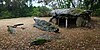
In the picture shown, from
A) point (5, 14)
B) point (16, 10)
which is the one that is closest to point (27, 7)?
point (16, 10)

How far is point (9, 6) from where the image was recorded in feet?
79.5

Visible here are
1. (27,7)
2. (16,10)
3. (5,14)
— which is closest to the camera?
(5,14)

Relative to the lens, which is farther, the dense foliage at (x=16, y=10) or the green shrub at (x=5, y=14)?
the dense foliage at (x=16, y=10)

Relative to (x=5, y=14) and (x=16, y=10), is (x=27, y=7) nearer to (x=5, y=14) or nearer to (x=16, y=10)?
(x=16, y=10)

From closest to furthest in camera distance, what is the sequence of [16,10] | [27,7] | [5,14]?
[5,14], [16,10], [27,7]

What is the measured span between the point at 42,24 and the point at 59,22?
2248 mm

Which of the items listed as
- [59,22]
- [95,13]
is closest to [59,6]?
[95,13]

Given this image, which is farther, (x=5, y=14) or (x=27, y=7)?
(x=27, y=7)

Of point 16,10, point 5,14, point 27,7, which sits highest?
point 27,7

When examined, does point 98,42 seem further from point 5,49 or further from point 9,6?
point 9,6

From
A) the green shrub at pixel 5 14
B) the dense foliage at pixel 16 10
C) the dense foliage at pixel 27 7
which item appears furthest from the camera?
the dense foliage at pixel 16 10

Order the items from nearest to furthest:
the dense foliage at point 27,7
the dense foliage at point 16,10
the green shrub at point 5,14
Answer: the green shrub at point 5,14 < the dense foliage at point 27,7 < the dense foliage at point 16,10

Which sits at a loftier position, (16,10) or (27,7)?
(27,7)

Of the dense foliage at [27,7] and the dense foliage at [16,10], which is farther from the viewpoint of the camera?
the dense foliage at [16,10]
